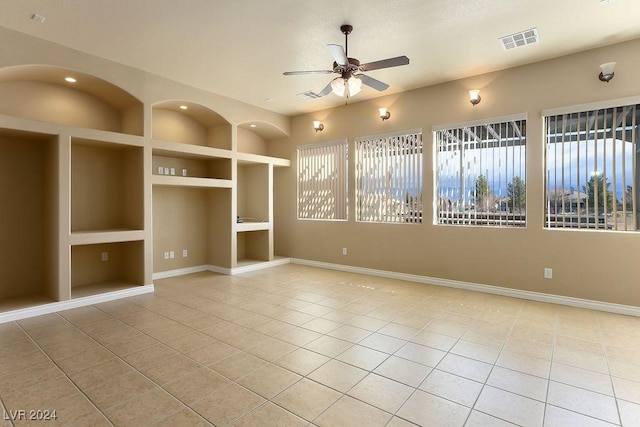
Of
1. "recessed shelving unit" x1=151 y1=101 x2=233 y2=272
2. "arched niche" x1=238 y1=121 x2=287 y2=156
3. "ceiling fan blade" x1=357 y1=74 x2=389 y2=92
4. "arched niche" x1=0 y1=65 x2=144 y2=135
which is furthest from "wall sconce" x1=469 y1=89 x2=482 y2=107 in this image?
"arched niche" x1=0 y1=65 x2=144 y2=135

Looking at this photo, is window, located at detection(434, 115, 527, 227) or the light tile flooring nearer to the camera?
the light tile flooring

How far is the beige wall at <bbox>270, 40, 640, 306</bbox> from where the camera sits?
4.08 meters

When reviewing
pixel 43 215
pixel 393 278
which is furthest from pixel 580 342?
pixel 43 215

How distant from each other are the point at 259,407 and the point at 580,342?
3.16 m

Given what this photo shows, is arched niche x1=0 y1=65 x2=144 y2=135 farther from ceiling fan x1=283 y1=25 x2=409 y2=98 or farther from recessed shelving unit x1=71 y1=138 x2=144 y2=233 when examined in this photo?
ceiling fan x1=283 y1=25 x2=409 y2=98

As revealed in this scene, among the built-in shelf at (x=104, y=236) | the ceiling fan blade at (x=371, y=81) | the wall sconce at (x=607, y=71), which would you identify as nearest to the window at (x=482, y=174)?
the wall sconce at (x=607, y=71)

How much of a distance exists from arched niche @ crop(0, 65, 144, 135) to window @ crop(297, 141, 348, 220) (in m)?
3.39

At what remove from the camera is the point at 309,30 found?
12.2 feet

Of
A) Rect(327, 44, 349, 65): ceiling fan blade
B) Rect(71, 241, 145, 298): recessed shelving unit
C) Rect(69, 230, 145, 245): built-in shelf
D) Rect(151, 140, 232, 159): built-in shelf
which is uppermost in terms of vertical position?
Rect(327, 44, 349, 65): ceiling fan blade

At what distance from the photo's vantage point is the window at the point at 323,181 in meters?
6.71

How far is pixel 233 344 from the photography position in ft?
10.3

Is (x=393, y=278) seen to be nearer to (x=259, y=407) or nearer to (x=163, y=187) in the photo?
(x=259, y=407)

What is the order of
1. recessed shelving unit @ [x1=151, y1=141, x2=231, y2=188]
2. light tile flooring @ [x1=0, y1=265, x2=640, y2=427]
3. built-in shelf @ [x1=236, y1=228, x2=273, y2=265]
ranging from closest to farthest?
light tile flooring @ [x1=0, y1=265, x2=640, y2=427] < recessed shelving unit @ [x1=151, y1=141, x2=231, y2=188] < built-in shelf @ [x1=236, y1=228, x2=273, y2=265]

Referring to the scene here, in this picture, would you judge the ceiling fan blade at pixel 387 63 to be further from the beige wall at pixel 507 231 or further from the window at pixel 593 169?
the window at pixel 593 169
